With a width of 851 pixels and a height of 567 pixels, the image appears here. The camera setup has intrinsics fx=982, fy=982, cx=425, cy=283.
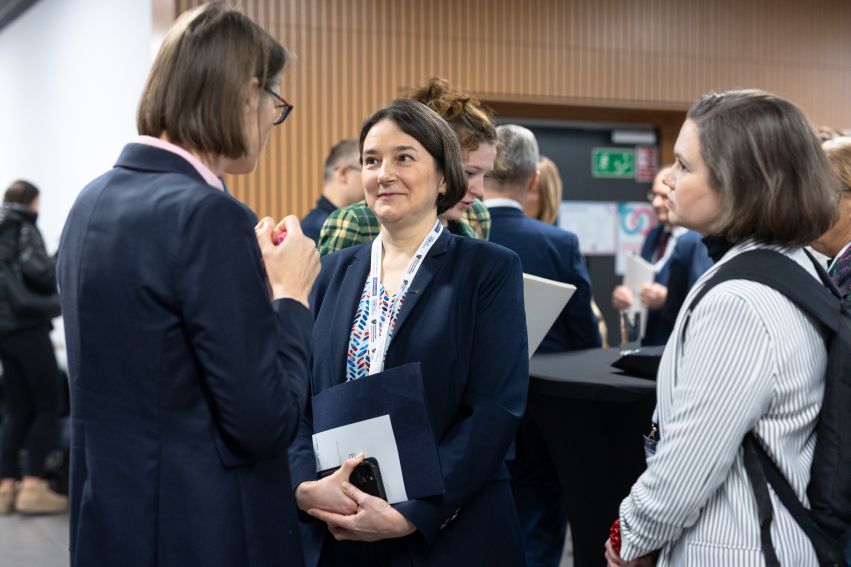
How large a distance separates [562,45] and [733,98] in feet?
18.6

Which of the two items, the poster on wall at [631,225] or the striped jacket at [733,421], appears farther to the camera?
the poster on wall at [631,225]

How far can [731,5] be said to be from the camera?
7.55 metres

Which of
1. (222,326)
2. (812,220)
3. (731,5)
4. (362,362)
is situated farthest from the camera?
(731,5)

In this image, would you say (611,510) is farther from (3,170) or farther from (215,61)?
(3,170)

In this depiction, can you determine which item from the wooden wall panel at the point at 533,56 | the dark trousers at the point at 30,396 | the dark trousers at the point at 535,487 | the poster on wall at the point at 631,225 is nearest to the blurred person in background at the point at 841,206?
the dark trousers at the point at 535,487

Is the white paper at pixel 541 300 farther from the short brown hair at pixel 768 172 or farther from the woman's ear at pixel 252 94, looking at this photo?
the woman's ear at pixel 252 94

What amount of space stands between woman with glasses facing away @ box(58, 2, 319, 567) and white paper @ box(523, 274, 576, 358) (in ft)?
4.22

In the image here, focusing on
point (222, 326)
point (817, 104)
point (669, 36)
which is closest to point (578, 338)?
point (222, 326)

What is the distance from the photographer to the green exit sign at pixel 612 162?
7.73 metres

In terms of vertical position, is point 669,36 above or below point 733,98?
above

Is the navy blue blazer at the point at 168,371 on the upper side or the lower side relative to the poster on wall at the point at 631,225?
upper

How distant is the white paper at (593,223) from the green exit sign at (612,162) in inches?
9.6

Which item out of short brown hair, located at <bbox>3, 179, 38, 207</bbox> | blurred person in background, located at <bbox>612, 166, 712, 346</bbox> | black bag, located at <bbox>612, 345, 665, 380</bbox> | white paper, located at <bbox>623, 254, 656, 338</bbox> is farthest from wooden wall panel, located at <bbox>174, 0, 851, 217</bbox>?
black bag, located at <bbox>612, 345, 665, 380</bbox>

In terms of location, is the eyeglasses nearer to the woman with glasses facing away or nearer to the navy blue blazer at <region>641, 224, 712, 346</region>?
the woman with glasses facing away
